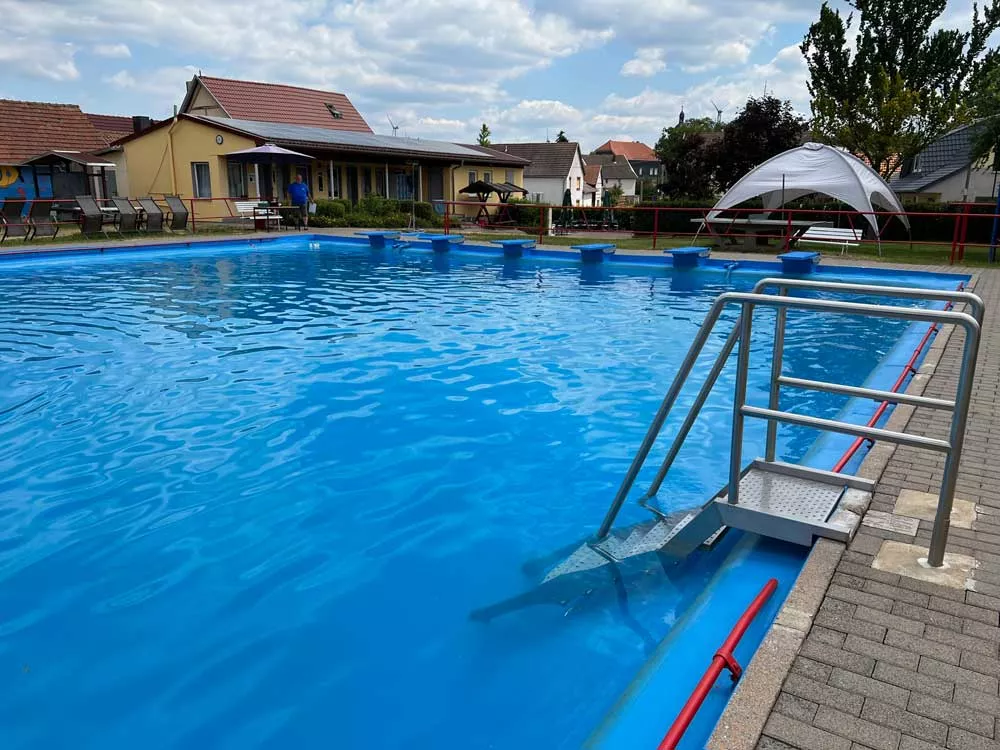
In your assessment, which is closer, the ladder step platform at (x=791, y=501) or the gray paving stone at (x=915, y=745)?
the gray paving stone at (x=915, y=745)

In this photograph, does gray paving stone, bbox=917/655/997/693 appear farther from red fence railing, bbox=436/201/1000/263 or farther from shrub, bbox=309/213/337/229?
shrub, bbox=309/213/337/229

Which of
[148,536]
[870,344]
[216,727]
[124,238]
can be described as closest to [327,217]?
[124,238]

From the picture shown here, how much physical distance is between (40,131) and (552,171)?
3626 centimetres

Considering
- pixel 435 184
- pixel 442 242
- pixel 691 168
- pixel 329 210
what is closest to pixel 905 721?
Answer: pixel 442 242

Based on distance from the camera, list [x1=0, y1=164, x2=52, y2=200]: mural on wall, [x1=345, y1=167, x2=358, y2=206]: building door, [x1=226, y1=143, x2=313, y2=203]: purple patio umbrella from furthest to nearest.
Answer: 1. [x1=345, y1=167, x2=358, y2=206]: building door
2. [x1=0, y1=164, x2=52, y2=200]: mural on wall
3. [x1=226, y1=143, x2=313, y2=203]: purple patio umbrella

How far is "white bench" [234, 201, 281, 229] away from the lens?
77.8 ft

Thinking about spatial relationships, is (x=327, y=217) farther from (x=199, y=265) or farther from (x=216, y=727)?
(x=216, y=727)

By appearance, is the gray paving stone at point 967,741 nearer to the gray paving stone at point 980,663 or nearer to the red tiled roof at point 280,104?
the gray paving stone at point 980,663

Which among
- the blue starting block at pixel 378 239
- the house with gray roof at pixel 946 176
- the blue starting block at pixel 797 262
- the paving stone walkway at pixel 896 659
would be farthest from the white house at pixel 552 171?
the paving stone walkway at pixel 896 659

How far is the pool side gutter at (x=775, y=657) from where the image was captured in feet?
7.11

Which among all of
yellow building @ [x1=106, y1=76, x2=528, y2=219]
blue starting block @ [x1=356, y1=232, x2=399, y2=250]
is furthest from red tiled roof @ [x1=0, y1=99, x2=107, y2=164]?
blue starting block @ [x1=356, y1=232, x2=399, y2=250]

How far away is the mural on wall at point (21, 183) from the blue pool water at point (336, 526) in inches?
912

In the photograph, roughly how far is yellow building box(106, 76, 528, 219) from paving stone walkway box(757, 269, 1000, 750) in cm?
2262

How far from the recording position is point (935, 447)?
3.03 metres
